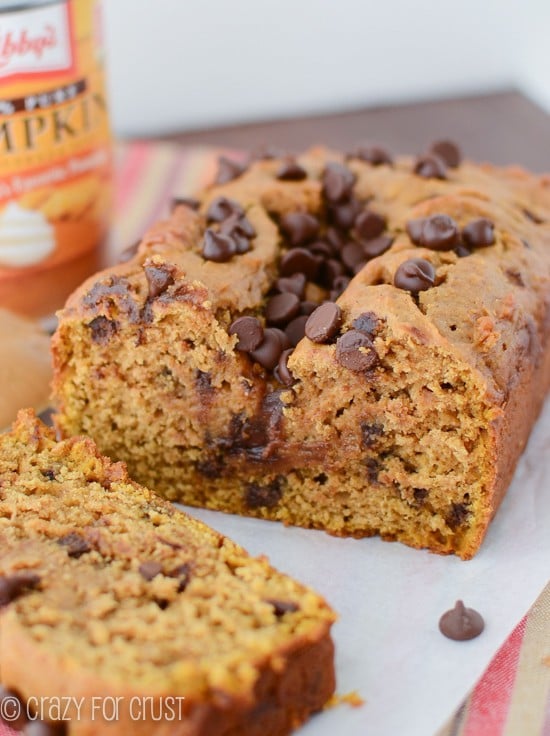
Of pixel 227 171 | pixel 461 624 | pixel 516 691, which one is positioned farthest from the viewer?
pixel 227 171

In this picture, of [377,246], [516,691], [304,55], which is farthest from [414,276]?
[304,55]

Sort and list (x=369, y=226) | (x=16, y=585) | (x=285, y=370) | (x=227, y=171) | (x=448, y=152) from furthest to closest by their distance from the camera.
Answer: (x=448, y=152) → (x=227, y=171) → (x=369, y=226) → (x=285, y=370) → (x=16, y=585)

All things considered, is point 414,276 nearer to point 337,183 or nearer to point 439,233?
point 439,233

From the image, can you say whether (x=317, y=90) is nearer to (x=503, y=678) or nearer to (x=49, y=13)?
(x=49, y=13)

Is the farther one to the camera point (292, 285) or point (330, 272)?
point (330, 272)

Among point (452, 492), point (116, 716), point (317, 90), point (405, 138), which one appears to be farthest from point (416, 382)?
point (317, 90)

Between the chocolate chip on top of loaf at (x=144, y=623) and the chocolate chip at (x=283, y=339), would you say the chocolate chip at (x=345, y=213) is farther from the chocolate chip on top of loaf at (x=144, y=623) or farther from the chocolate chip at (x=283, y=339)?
the chocolate chip on top of loaf at (x=144, y=623)

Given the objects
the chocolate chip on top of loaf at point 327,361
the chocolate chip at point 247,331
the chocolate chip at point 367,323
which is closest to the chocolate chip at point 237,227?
the chocolate chip on top of loaf at point 327,361
